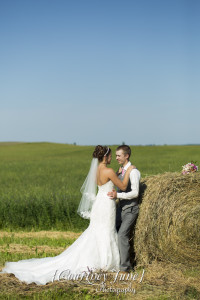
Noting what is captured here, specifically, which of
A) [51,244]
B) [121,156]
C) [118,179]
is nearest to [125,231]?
[118,179]

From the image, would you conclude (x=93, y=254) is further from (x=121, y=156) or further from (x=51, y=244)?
(x=51, y=244)

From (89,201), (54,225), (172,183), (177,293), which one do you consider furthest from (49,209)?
(177,293)

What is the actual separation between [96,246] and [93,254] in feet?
0.48

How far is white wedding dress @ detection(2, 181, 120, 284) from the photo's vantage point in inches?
261

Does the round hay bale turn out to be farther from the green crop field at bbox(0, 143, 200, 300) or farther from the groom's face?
the groom's face

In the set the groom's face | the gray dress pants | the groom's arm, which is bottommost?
the gray dress pants

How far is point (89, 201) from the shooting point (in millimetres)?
7270

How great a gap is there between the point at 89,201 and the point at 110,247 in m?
0.97

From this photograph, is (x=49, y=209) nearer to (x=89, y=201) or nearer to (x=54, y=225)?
(x=54, y=225)

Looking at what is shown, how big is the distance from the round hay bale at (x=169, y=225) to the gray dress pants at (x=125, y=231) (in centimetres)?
14

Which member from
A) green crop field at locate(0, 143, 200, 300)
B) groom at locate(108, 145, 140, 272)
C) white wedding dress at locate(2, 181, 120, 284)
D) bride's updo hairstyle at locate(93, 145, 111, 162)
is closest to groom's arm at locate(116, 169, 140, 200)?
groom at locate(108, 145, 140, 272)

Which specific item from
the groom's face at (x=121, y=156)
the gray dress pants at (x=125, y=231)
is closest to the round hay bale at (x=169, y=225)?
the gray dress pants at (x=125, y=231)

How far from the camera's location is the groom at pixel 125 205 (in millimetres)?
6770

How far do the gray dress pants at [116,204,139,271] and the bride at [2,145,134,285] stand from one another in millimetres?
91
